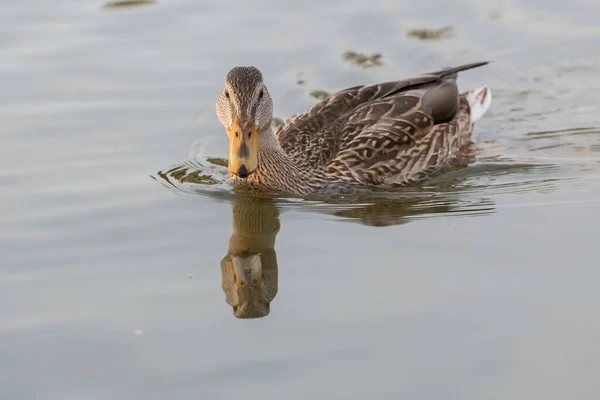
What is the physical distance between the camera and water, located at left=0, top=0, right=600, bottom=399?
656 cm

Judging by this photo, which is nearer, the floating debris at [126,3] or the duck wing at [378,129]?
the duck wing at [378,129]

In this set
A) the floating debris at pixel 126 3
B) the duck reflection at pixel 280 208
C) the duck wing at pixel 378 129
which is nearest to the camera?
the duck reflection at pixel 280 208

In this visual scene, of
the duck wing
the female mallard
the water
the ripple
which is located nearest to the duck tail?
the female mallard

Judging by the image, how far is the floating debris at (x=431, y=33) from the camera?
13703 millimetres

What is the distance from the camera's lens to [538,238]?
8320mm

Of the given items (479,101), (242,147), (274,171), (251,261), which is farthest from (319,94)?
(251,261)

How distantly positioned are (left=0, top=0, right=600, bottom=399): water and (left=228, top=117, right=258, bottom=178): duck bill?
0.39 metres

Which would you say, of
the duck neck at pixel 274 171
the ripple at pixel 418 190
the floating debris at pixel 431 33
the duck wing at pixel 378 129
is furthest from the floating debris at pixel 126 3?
the duck neck at pixel 274 171

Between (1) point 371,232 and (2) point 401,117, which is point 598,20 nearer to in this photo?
(2) point 401,117

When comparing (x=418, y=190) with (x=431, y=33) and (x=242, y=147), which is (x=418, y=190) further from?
(x=431, y=33)

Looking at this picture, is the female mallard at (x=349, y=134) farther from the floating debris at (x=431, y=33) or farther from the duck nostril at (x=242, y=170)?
the floating debris at (x=431, y=33)

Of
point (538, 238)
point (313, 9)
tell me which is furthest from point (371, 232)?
point (313, 9)

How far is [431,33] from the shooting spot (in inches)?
542

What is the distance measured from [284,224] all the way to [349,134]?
1731mm
